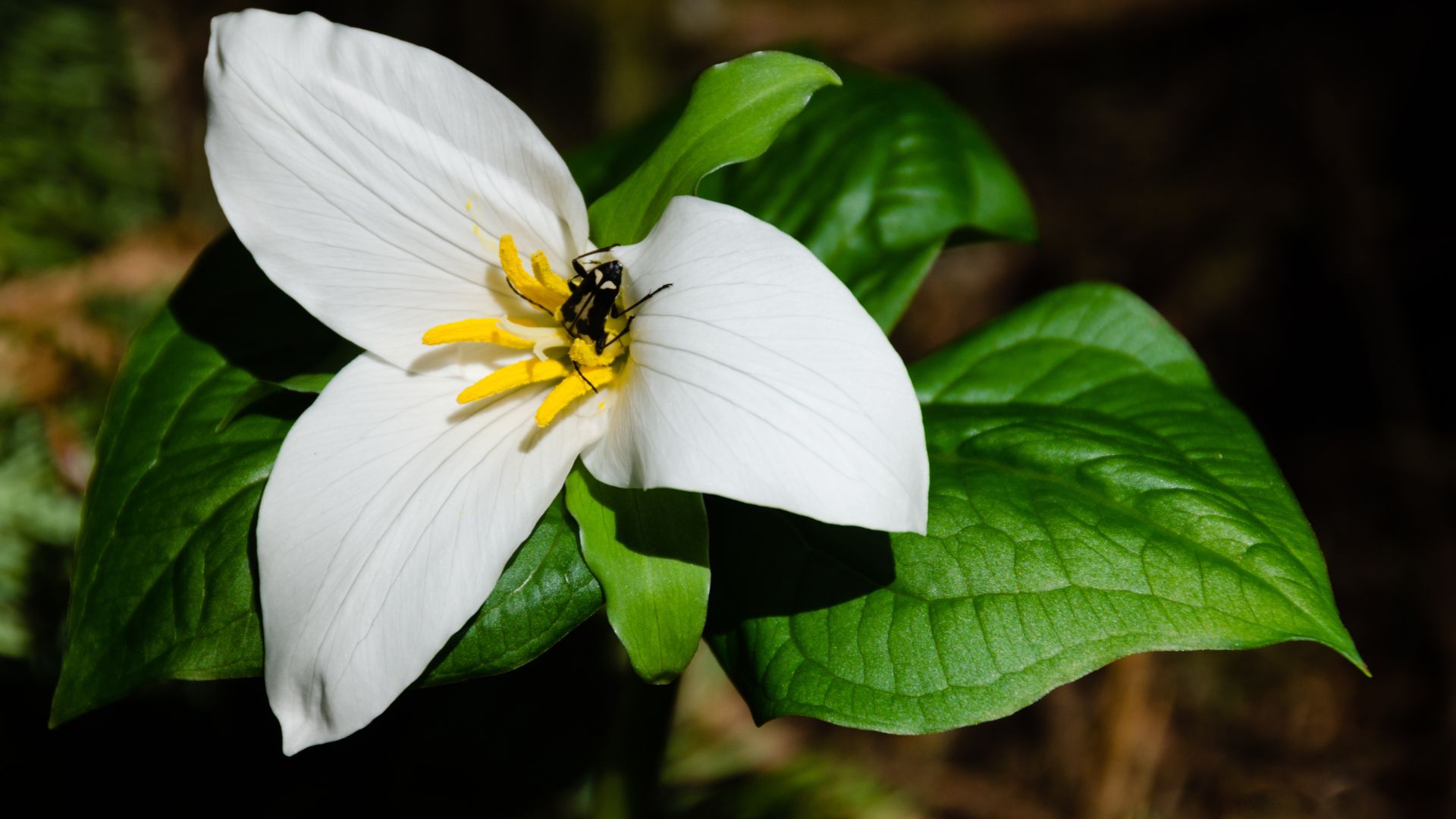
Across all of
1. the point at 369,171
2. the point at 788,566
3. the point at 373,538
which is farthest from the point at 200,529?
the point at 788,566

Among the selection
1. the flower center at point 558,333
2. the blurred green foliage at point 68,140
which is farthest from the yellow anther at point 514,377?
the blurred green foliage at point 68,140

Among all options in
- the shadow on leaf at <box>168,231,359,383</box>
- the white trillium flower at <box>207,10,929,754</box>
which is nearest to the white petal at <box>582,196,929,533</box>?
the white trillium flower at <box>207,10,929,754</box>

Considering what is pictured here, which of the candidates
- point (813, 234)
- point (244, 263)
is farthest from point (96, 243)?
point (813, 234)

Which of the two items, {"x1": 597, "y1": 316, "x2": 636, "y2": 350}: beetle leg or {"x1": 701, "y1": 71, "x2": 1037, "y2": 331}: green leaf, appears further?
{"x1": 701, "y1": 71, "x2": 1037, "y2": 331}: green leaf

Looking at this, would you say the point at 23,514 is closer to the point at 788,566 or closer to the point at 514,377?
the point at 514,377

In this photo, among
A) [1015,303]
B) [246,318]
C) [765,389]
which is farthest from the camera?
[1015,303]

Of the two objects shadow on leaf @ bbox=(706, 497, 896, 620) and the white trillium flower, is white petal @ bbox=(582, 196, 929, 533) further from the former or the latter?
shadow on leaf @ bbox=(706, 497, 896, 620)

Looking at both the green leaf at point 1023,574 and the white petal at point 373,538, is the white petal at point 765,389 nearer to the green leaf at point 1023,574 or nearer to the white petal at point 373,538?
the white petal at point 373,538
